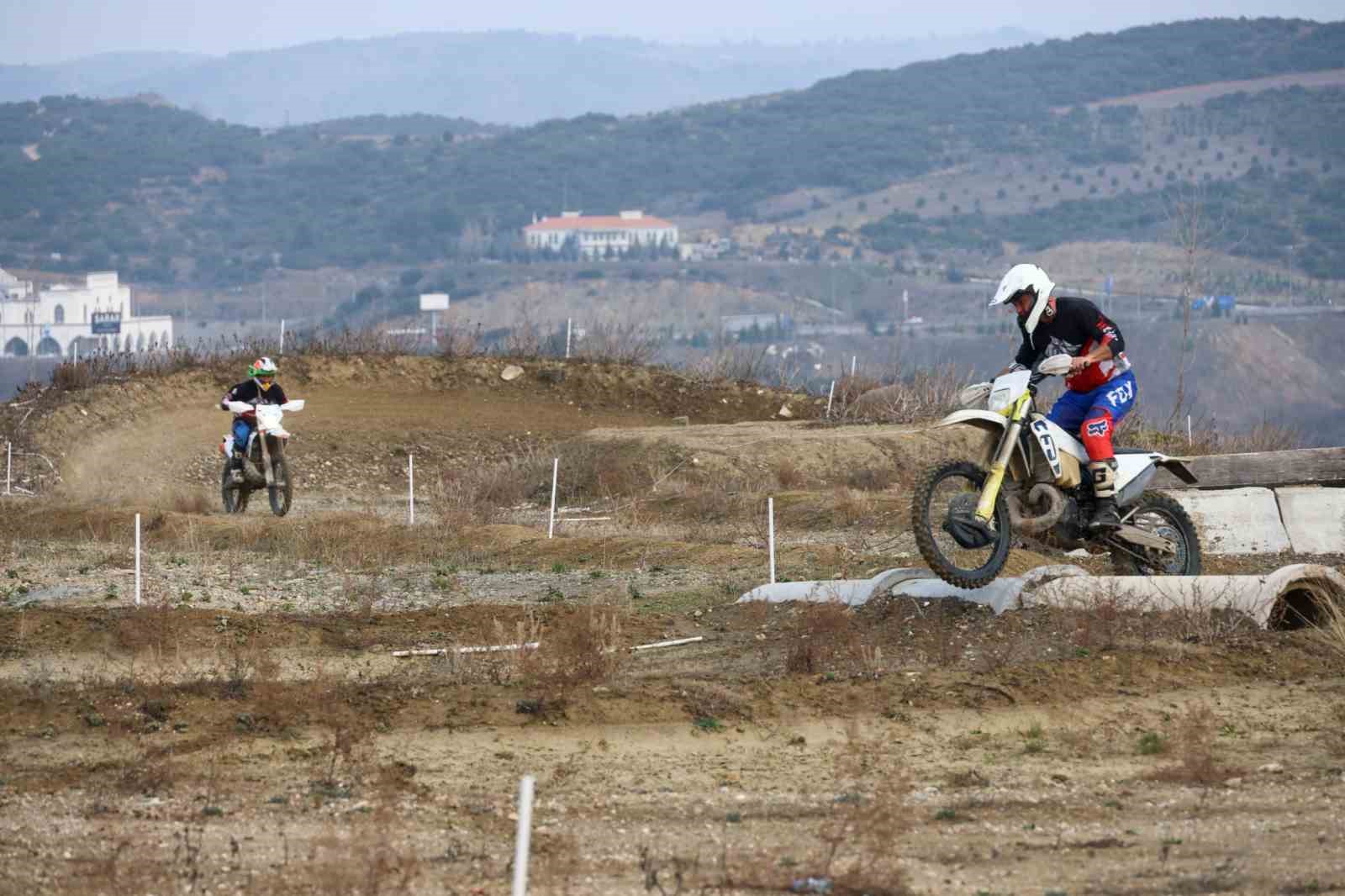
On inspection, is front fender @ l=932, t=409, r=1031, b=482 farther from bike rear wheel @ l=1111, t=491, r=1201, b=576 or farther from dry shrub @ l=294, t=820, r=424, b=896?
dry shrub @ l=294, t=820, r=424, b=896

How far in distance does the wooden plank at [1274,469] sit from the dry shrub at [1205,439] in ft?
35.5

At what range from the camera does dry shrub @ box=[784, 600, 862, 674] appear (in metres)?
11.9

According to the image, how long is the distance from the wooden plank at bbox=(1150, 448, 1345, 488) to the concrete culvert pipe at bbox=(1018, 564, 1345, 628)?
17.2 feet

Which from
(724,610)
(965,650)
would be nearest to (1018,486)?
(965,650)

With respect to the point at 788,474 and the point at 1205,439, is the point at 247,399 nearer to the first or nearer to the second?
the point at 788,474

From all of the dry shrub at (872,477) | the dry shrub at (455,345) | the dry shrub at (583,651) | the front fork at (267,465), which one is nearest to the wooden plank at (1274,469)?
the dry shrub at (583,651)

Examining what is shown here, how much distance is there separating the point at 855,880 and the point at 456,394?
32.5m

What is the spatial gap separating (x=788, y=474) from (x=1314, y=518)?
1155 cm

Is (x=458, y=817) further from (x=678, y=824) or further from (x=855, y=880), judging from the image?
(x=855, y=880)

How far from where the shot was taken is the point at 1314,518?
56.6 ft

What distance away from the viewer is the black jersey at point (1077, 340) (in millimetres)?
12820

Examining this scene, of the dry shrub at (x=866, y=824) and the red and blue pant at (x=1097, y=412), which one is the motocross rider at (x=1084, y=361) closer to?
the red and blue pant at (x=1097, y=412)

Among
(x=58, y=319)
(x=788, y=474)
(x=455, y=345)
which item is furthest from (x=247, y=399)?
(x=58, y=319)

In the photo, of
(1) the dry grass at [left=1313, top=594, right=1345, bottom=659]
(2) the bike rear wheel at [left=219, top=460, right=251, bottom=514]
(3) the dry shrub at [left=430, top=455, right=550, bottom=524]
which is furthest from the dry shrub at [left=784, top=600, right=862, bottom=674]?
(3) the dry shrub at [left=430, top=455, right=550, bottom=524]
